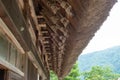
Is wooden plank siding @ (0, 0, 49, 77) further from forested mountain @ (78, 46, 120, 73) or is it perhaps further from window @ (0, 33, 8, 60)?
forested mountain @ (78, 46, 120, 73)

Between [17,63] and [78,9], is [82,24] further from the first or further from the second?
[17,63]

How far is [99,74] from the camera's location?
3253 cm

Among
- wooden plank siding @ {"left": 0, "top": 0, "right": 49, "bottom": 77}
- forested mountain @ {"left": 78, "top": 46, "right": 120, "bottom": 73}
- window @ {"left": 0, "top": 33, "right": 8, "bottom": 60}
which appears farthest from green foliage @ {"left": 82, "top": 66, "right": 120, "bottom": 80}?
wooden plank siding @ {"left": 0, "top": 0, "right": 49, "bottom": 77}

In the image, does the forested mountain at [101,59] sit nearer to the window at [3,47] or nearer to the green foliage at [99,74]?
the green foliage at [99,74]

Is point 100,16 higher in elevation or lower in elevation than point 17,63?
higher

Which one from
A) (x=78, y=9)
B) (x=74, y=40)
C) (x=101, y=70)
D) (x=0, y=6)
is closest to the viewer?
(x=0, y=6)

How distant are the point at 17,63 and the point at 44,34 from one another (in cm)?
240

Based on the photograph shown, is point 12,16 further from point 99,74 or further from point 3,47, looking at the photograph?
point 99,74

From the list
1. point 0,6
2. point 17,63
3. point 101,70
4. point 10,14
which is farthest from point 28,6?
point 101,70

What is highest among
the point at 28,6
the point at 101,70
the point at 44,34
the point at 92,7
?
the point at 101,70

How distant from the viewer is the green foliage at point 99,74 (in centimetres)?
3120

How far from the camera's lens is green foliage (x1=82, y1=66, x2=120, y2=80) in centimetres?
3120

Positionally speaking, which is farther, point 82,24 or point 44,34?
point 44,34

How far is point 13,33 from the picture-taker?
221 cm
